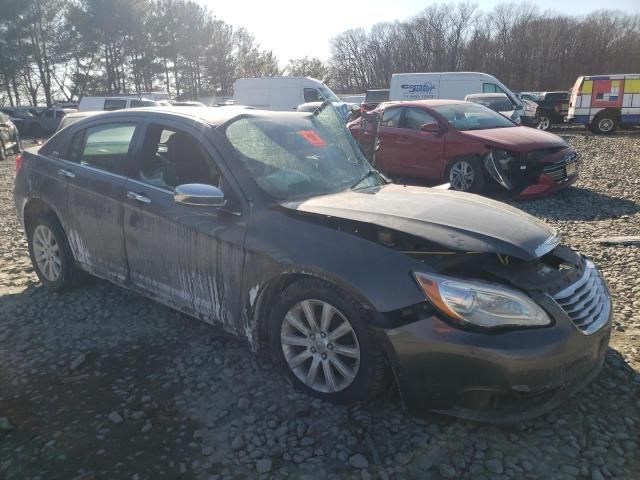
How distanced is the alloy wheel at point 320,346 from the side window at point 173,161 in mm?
1044

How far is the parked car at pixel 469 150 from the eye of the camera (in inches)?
306

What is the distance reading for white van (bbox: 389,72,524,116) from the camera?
23.3 m

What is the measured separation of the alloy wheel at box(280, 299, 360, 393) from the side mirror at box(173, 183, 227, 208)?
0.78 meters

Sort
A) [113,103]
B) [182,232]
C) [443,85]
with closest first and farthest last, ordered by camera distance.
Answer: [182,232] → [443,85] → [113,103]

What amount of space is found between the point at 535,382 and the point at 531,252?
0.69 m

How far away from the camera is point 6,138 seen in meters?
16.4

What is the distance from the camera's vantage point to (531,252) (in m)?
2.69

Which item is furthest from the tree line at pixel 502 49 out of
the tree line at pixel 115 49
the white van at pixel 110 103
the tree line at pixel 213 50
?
the white van at pixel 110 103

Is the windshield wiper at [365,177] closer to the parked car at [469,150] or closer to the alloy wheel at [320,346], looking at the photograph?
the alloy wheel at [320,346]

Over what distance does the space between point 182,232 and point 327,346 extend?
1239mm

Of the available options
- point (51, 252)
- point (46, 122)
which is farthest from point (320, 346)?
point (46, 122)

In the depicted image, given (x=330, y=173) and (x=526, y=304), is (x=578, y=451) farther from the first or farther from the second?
(x=330, y=173)

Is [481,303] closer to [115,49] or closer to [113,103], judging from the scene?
[113,103]

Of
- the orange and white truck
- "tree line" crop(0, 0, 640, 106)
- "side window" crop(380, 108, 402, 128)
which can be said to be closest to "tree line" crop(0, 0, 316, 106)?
"tree line" crop(0, 0, 640, 106)
